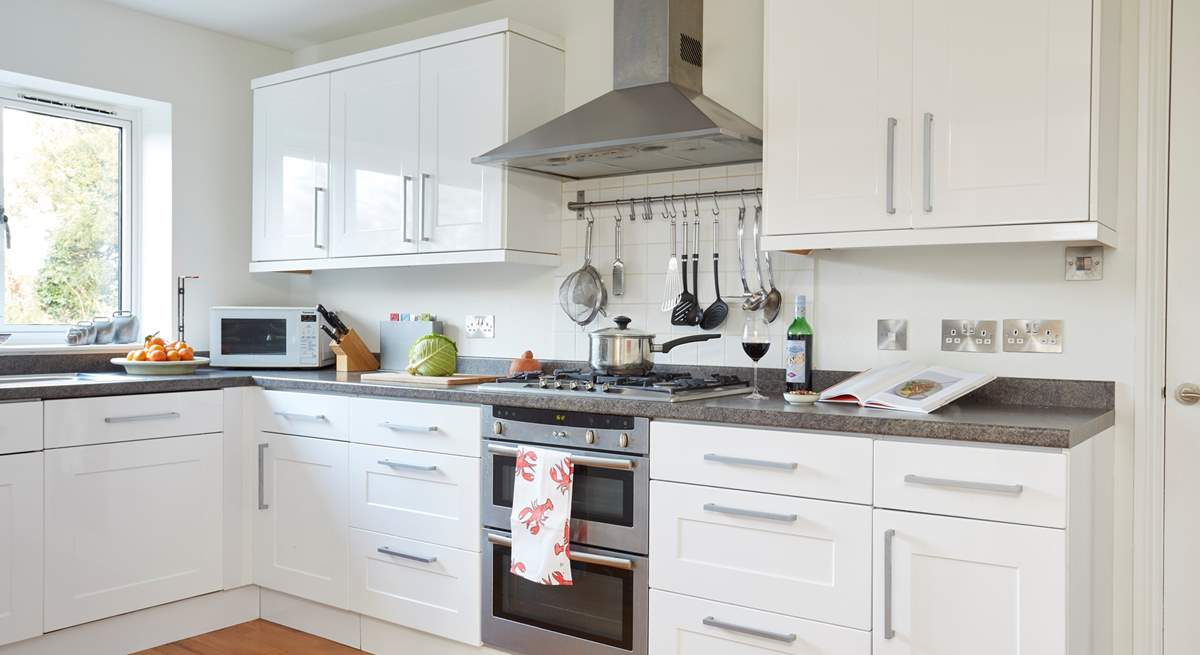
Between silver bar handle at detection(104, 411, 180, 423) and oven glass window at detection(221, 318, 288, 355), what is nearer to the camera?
silver bar handle at detection(104, 411, 180, 423)

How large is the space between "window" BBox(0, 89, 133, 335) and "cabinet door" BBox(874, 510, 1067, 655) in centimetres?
327

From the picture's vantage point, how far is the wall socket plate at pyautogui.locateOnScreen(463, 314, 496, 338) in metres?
3.58

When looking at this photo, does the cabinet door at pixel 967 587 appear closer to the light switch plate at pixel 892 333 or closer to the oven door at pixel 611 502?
the oven door at pixel 611 502

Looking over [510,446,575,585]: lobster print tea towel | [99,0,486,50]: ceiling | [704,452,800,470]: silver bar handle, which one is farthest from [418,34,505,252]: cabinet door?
[704,452,800,470]: silver bar handle

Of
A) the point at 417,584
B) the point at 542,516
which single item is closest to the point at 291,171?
the point at 417,584

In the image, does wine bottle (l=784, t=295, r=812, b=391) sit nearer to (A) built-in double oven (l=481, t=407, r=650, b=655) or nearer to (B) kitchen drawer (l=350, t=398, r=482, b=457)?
(A) built-in double oven (l=481, t=407, r=650, b=655)

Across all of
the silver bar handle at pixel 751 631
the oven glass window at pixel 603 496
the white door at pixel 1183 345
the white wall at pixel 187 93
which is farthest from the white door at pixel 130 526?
the white door at pixel 1183 345

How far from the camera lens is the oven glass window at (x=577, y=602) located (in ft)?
8.14

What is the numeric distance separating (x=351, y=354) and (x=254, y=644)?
3.70 ft

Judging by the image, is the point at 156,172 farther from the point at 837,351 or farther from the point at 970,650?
the point at 970,650

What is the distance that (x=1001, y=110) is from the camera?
85.4 inches

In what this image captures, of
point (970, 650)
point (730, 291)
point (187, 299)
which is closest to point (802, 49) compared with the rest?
point (730, 291)

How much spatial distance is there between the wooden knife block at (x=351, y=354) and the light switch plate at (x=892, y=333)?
6.77 ft

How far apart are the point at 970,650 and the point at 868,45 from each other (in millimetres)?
Answer: 1463
